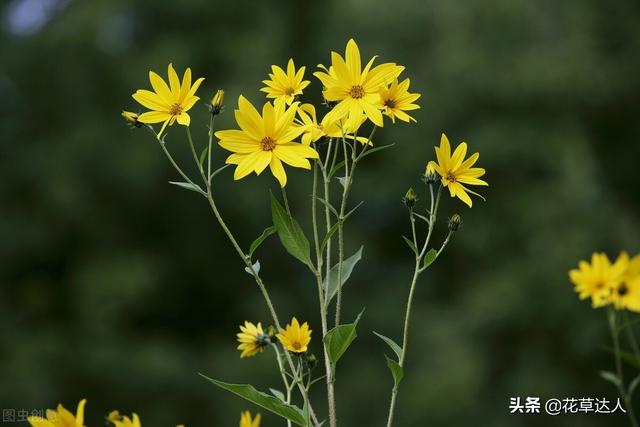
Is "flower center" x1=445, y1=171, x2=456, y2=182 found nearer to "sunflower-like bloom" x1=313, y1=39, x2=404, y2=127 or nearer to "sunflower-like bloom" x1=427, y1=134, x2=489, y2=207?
"sunflower-like bloom" x1=427, y1=134, x2=489, y2=207

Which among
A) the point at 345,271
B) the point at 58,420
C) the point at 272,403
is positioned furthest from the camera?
the point at 345,271

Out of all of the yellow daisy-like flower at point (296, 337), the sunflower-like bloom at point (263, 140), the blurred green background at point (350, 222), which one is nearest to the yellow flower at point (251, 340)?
the yellow daisy-like flower at point (296, 337)

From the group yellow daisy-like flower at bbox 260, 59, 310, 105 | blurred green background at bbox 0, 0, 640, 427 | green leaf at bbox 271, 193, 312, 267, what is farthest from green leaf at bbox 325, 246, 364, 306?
blurred green background at bbox 0, 0, 640, 427

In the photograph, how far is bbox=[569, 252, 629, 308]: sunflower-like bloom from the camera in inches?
33.8

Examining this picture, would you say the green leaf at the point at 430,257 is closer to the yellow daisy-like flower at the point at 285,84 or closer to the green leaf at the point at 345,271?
the green leaf at the point at 345,271

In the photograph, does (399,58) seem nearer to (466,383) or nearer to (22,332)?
(466,383)

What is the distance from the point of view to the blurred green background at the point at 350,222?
13.5 ft

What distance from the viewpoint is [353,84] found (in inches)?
29.2

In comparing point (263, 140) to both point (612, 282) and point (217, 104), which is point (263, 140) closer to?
point (217, 104)

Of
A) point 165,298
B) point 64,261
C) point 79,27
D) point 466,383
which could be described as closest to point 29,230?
point 64,261

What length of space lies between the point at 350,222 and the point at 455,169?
3.90 meters

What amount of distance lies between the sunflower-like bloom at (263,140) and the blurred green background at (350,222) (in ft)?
10.4

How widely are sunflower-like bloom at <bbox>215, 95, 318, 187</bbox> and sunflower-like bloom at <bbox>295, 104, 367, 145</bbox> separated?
0.5 inches

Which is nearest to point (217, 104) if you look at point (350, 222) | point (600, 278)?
point (600, 278)
